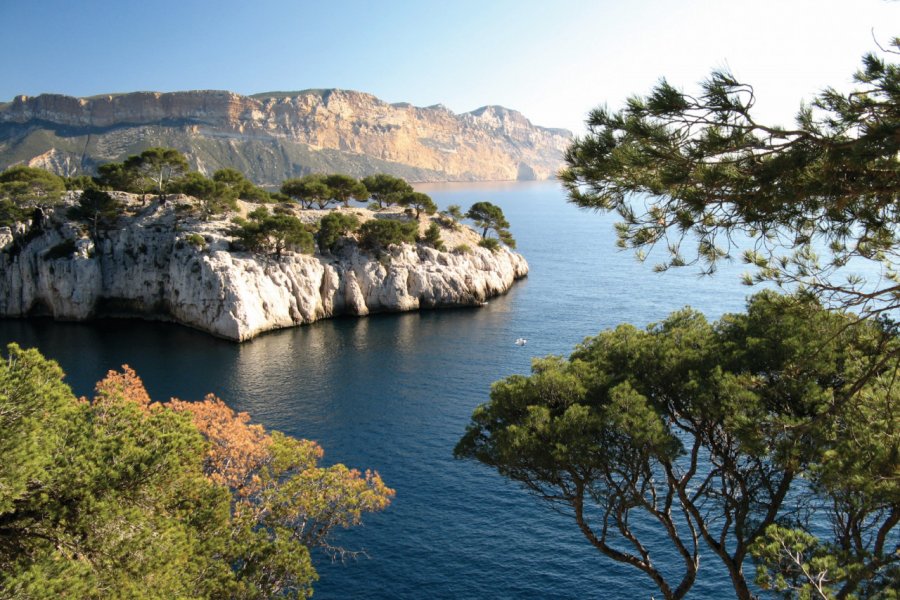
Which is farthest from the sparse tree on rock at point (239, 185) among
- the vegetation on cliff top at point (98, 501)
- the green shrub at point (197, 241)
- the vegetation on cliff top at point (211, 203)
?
the vegetation on cliff top at point (98, 501)

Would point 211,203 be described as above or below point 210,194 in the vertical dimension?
below

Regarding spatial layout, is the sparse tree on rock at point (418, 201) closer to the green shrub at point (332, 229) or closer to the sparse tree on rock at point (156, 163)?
the green shrub at point (332, 229)

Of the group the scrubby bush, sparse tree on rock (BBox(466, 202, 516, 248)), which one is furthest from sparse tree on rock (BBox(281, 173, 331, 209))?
sparse tree on rock (BBox(466, 202, 516, 248))

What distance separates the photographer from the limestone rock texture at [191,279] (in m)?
58.6

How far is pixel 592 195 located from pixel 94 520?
1108 centimetres

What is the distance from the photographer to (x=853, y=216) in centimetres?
984

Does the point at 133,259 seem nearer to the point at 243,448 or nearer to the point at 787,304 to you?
the point at 243,448

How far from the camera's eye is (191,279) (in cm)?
5925

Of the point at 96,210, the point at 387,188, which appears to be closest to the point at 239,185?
the point at 96,210

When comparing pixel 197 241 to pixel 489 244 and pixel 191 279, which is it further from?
pixel 489 244

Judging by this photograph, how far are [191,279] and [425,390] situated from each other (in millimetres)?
30902

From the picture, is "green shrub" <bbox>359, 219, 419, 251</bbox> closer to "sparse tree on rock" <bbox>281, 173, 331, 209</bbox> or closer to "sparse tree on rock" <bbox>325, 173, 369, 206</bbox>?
"sparse tree on rock" <bbox>281, 173, 331, 209</bbox>

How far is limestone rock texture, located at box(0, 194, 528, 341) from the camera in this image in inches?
2306

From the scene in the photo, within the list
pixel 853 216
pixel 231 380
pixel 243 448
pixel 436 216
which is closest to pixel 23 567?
pixel 243 448
